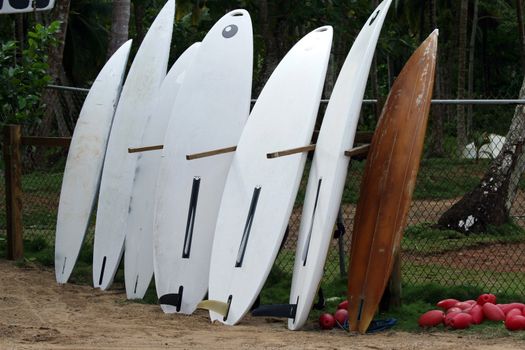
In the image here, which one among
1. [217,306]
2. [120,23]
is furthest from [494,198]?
[120,23]

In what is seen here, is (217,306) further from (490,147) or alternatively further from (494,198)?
(490,147)

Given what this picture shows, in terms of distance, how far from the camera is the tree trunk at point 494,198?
10523mm

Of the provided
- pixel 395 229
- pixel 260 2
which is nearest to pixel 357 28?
pixel 260 2

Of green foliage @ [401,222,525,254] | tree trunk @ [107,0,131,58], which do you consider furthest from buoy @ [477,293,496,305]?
tree trunk @ [107,0,131,58]

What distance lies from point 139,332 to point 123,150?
2.53m

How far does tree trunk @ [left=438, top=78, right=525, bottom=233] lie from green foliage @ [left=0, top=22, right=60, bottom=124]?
4.39 m

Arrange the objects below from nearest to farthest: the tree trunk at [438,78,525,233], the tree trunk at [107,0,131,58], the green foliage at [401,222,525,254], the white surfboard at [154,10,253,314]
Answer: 1. the white surfboard at [154,10,253,314]
2. the green foliage at [401,222,525,254]
3. the tree trunk at [438,78,525,233]
4. the tree trunk at [107,0,131,58]

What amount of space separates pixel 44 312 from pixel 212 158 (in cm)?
162

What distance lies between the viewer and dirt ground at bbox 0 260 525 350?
19.0 feet

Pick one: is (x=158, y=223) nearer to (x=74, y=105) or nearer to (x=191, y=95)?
(x=191, y=95)

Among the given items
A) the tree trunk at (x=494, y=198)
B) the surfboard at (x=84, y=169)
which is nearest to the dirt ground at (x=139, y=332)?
the surfboard at (x=84, y=169)

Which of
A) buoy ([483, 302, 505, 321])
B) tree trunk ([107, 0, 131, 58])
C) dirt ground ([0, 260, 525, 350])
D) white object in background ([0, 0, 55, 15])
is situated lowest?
dirt ground ([0, 260, 525, 350])

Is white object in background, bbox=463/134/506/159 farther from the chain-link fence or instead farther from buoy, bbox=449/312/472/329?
buoy, bbox=449/312/472/329

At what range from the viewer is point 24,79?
9227 millimetres
